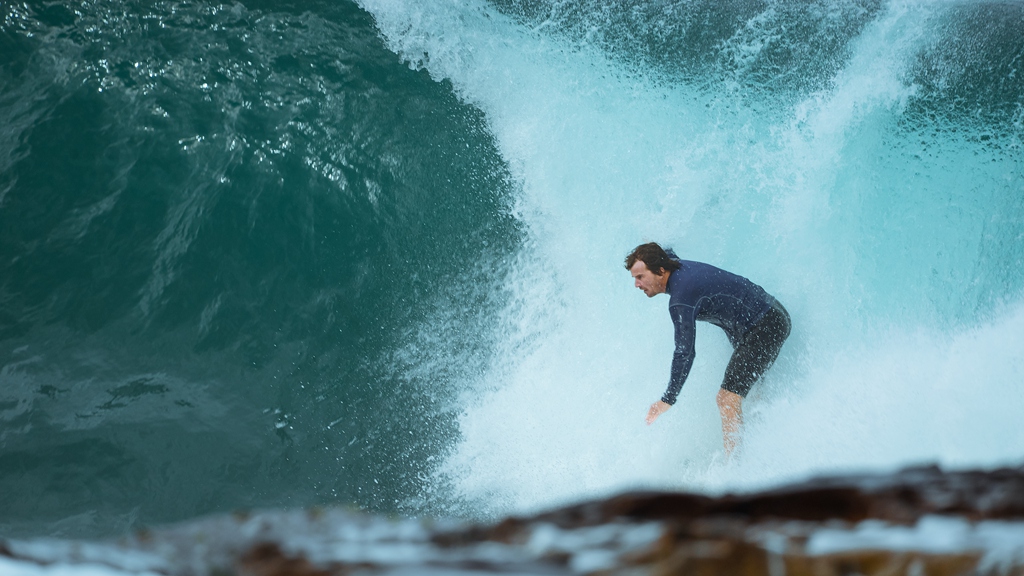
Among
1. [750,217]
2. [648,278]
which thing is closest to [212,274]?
[648,278]

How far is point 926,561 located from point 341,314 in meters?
3.56

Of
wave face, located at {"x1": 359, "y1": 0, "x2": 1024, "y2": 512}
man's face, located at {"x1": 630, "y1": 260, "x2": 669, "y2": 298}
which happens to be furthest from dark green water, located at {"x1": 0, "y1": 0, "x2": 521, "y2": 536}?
man's face, located at {"x1": 630, "y1": 260, "x2": 669, "y2": 298}

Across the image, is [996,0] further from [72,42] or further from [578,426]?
[72,42]

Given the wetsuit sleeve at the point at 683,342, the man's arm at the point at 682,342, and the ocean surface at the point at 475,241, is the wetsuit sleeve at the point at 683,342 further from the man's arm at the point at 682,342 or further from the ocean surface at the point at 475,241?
the ocean surface at the point at 475,241

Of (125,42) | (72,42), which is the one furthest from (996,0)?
(72,42)

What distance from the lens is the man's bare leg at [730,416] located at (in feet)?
10.4

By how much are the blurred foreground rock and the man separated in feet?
8.02

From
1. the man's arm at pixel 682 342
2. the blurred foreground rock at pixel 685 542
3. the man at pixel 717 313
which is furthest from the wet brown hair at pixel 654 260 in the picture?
the blurred foreground rock at pixel 685 542

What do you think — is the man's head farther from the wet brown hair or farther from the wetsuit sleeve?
the wetsuit sleeve

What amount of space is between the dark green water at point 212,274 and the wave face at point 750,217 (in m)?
0.52

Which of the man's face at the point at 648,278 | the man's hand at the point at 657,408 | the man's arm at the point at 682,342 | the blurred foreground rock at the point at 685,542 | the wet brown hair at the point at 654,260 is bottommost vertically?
the blurred foreground rock at the point at 685,542

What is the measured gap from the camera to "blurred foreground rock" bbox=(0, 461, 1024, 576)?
0.42m

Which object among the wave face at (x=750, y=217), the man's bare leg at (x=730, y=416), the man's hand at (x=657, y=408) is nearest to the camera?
the man's hand at (x=657, y=408)

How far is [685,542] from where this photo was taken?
1.44ft
